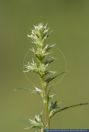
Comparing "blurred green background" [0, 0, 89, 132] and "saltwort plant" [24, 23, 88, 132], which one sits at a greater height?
"blurred green background" [0, 0, 89, 132]

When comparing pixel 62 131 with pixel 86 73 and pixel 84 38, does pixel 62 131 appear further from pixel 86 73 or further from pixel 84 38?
pixel 84 38

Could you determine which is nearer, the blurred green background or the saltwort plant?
the saltwort plant

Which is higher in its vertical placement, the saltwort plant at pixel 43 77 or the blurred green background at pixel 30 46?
the blurred green background at pixel 30 46

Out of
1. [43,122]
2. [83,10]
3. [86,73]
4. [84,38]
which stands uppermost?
[83,10]

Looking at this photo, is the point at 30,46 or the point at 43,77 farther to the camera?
the point at 30,46

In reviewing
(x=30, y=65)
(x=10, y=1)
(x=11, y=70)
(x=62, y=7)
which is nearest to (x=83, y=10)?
(x=62, y=7)

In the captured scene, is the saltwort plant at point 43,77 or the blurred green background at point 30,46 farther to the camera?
the blurred green background at point 30,46

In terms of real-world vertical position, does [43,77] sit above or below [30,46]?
below

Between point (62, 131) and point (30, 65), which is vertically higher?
point (30, 65)
